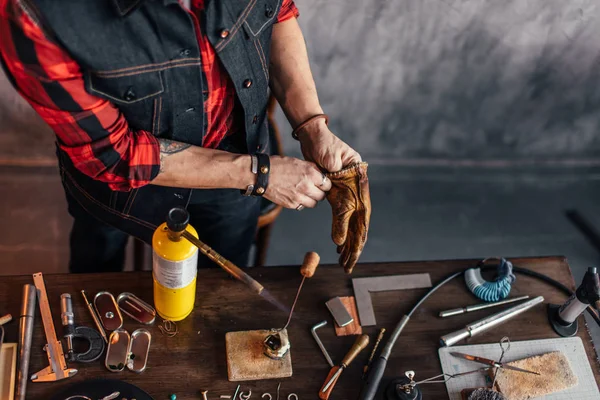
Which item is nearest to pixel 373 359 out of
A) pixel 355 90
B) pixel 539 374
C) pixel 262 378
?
pixel 262 378

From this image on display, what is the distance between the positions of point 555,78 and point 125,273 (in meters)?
1.89

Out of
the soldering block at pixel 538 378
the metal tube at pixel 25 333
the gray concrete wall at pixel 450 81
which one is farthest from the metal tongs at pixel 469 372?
the gray concrete wall at pixel 450 81

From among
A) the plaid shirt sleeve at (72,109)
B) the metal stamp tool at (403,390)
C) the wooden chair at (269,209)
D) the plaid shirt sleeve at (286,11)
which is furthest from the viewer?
the wooden chair at (269,209)

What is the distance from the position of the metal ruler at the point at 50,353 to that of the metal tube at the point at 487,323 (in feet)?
2.66

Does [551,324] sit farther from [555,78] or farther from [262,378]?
[555,78]

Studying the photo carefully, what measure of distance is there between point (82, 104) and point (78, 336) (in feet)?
1.64

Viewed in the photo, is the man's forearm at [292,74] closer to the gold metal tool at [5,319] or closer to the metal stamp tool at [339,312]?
the metal stamp tool at [339,312]

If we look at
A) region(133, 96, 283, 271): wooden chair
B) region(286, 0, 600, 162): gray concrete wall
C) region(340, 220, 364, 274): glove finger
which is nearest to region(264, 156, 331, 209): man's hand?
region(340, 220, 364, 274): glove finger

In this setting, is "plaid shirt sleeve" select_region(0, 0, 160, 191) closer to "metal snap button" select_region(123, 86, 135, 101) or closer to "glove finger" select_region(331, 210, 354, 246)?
"metal snap button" select_region(123, 86, 135, 101)

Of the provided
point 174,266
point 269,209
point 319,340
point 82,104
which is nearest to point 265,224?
point 269,209

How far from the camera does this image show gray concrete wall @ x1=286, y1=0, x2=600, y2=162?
2248mm

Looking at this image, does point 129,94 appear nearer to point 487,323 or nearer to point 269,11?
point 269,11

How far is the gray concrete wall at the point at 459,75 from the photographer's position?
225 centimetres

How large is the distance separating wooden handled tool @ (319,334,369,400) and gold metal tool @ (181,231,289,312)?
174 millimetres
